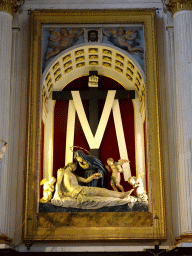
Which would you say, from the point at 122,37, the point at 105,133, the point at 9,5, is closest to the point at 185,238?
the point at 105,133

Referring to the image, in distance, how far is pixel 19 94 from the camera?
11227mm

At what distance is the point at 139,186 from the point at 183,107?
185cm

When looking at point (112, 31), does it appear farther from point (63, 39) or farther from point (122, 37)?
point (63, 39)

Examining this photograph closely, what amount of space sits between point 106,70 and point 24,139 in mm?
3149

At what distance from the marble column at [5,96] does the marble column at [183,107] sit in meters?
3.26

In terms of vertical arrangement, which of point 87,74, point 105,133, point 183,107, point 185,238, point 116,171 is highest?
point 87,74

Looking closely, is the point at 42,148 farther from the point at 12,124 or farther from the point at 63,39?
the point at 63,39

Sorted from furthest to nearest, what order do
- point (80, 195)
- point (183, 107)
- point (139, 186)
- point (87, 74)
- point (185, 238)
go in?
point (87, 74) < point (139, 186) < point (80, 195) < point (183, 107) < point (185, 238)

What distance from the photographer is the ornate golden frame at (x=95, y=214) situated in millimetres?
10227

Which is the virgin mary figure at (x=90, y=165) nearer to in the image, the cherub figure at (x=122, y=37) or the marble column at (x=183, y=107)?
the marble column at (x=183, y=107)

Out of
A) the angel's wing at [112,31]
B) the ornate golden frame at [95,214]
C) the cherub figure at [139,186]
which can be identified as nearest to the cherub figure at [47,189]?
the ornate golden frame at [95,214]

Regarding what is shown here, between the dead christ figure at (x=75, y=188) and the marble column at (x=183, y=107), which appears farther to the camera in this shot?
the dead christ figure at (x=75, y=188)

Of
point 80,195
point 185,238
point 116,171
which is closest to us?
point 185,238

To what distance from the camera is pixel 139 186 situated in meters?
11.1
